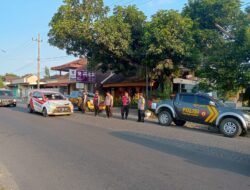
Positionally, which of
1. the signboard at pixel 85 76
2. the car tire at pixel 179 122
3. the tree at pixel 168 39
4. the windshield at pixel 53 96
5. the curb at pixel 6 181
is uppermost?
the tree at pixel 168 39

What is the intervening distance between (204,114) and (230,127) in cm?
138

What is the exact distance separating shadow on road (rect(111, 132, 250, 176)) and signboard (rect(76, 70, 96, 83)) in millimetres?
19476

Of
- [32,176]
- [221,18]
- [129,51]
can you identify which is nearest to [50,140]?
[32,176]

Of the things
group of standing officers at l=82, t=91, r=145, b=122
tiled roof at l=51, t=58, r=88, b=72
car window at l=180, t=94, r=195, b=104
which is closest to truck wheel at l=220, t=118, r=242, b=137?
car window at l=180, t=94, r=195, b=104

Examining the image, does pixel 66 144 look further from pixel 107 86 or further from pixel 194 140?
pixel 107 86

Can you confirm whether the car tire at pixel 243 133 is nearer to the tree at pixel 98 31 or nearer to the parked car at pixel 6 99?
the tree at pixel 98 31

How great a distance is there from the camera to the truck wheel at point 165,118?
14156 mm

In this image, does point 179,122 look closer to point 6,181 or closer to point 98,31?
point 98,31

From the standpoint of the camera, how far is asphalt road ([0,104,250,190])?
5.23 metres

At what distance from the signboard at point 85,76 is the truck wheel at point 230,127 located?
19697 mm

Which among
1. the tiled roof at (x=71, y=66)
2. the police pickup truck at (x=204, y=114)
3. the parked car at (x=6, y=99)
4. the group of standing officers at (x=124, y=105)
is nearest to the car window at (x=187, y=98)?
the police pickup truck at (x=204, y=114)

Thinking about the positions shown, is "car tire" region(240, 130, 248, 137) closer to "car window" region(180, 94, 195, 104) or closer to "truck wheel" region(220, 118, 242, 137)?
"truck wheel" region(220, 118, 242, 137)

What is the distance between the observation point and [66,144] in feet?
28.4

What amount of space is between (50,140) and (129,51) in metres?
12.2
